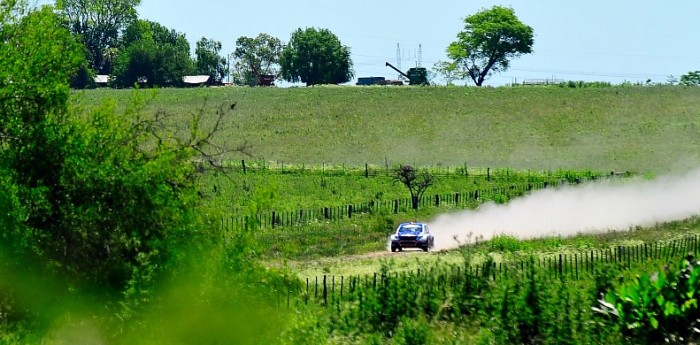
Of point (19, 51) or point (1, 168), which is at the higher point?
point (19, 51)

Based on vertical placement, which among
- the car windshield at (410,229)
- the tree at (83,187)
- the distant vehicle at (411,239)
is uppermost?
the tree at (83,187)

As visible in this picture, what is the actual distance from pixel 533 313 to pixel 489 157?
77.9 metres

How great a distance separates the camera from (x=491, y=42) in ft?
631

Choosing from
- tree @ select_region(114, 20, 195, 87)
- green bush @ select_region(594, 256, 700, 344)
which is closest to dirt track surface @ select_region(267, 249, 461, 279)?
green bush @ select_region(594, 256, 700, 344)

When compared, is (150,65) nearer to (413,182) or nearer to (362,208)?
(413,182)

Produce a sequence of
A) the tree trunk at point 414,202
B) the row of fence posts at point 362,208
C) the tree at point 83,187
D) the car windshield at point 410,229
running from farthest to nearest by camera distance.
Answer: the tree trunk at point 414,202 → the row of fence posts at point 362,208 → the car windshield at point 410,229 → the tree at point 83,187

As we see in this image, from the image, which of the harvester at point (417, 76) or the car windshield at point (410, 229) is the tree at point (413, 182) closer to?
the car windshield at point (410, 229)

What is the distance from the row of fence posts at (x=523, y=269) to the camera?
113ft

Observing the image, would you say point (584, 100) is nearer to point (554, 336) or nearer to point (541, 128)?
point (541, 128)

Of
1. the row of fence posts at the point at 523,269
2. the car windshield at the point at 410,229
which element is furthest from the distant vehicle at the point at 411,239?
the row of fence posts at the point at 523,269

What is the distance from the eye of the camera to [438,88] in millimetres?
144750

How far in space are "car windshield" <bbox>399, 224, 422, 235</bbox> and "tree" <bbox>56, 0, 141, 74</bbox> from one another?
14202cm

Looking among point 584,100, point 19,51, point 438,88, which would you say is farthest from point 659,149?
point 19,51

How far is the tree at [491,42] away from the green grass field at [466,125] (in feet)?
164
